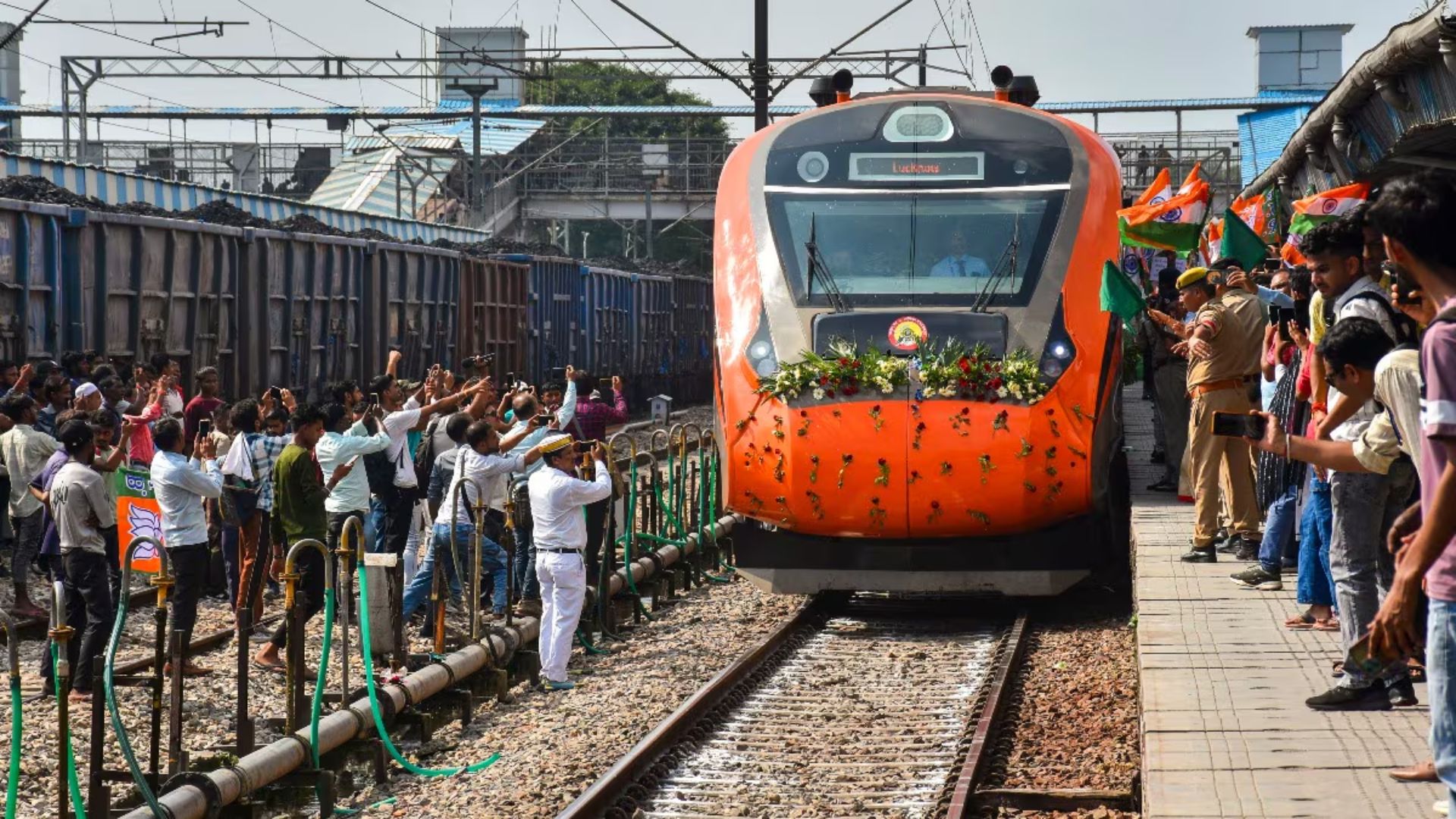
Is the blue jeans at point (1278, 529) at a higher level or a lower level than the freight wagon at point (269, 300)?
lower

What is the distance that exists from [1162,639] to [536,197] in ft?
153

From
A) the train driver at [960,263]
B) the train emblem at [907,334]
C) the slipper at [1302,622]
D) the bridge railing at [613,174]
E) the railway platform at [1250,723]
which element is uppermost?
the bridge railing at [613,174]

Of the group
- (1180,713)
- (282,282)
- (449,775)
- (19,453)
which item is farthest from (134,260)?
(1180,713)

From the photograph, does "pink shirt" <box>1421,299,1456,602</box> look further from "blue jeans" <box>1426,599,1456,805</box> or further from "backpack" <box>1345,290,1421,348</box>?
"backpack" <box>1345,290,1421,348</box>

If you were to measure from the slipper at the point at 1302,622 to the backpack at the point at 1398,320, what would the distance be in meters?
2.04

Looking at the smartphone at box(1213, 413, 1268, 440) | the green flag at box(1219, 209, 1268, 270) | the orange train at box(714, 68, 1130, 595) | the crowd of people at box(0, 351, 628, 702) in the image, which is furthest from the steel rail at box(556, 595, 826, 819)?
the green flag at box(1219, 209, 1268, 270)

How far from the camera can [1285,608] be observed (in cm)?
919

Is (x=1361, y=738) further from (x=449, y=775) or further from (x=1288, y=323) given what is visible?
(x=449, y=775)

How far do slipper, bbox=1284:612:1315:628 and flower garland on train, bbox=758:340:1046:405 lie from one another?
2.91m

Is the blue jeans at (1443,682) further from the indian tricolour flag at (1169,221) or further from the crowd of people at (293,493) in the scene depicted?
the indian tricolour flag at (1169,221)

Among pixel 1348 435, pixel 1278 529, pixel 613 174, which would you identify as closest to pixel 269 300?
pixel 1278 529

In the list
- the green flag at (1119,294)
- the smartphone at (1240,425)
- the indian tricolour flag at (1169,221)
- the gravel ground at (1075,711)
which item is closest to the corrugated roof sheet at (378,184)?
the indian tricolour flag at (1169,221)

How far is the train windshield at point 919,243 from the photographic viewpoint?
39.5 feet

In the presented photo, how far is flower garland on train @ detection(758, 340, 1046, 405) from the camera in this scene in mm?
11359
